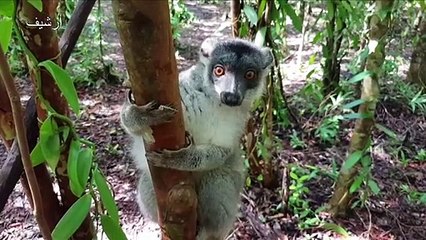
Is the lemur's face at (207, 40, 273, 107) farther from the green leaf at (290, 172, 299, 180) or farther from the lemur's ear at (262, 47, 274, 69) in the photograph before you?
the green leaf at (290, 172, 299, 180)

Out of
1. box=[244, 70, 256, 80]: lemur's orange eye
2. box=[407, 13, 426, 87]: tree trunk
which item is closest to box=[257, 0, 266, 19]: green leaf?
box=[244, 70, 256, 80]: lemur's orange eye

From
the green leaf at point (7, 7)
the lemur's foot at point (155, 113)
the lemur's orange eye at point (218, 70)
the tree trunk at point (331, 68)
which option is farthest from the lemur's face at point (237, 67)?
the tree trunk at point (331, 68)

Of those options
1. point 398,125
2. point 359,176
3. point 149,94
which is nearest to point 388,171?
point 398,125

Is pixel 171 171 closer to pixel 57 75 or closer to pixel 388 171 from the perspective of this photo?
pixel 57 75

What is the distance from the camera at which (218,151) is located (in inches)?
106

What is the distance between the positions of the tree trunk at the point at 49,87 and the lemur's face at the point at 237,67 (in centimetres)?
123

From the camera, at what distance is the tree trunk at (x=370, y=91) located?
3.18 m

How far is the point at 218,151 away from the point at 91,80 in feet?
12.3

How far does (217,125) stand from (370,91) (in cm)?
113

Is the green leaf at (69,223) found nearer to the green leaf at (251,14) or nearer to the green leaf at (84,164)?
the green leaf at (84,164)

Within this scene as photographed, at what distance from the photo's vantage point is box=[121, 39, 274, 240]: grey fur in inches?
108

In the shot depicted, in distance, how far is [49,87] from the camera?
1.54 meters

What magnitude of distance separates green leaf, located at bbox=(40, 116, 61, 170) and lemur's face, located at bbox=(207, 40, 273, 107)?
1564 millimetres

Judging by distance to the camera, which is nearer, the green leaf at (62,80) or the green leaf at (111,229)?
the green leaf at (62,80)
